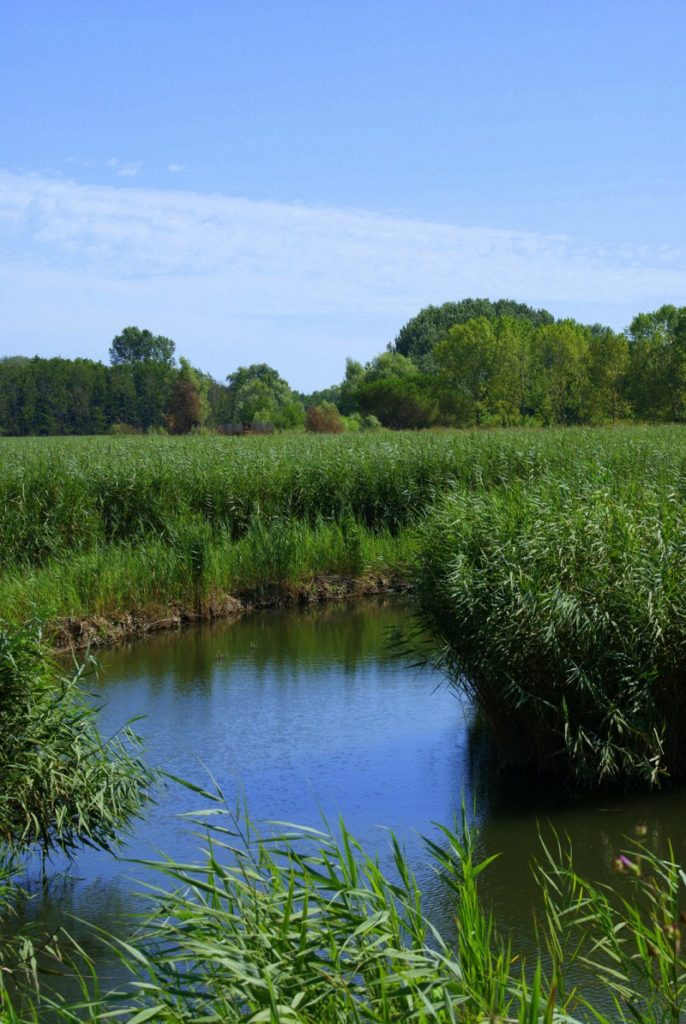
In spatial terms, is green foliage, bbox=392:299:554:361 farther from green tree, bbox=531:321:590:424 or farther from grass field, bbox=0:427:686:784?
grass field, bbox=0:427:686:784

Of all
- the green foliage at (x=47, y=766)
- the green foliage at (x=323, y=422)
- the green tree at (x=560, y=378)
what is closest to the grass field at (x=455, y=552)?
the green foliage at (x=47, y=766)

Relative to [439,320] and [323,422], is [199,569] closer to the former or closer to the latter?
[323,422]

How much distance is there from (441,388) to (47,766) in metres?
62.6

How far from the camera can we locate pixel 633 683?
7.12 metres

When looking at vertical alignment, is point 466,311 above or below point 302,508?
above

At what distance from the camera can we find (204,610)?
48.5ft

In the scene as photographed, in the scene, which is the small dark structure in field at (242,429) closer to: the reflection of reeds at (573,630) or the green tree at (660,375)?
the green tree at (660,375)

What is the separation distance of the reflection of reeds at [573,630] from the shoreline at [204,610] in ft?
12.4

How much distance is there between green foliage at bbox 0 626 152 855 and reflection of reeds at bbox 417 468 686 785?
260cm

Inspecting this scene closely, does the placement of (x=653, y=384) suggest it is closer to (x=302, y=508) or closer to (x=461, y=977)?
(x=302, y=508)

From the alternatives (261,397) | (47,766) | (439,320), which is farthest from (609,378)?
(47,766)

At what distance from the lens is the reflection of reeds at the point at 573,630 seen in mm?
7219

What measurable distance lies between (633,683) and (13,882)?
3852 millimetres

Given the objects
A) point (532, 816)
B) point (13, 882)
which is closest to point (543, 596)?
point (532, 816)
